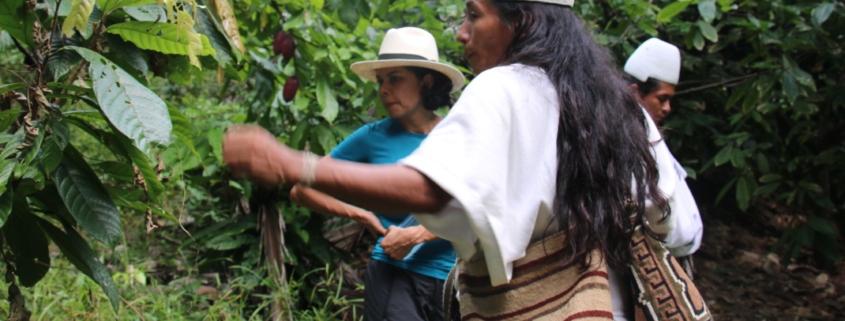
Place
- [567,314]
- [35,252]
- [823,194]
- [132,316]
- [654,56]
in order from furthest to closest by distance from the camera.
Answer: [823,194], [132,316], [654,56], [35,252], [567,314]

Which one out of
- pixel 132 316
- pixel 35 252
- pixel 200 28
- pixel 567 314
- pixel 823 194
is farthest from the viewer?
pixel 823 194

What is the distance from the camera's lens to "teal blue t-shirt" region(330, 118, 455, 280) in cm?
257

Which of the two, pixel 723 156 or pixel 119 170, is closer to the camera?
pixel 119 170

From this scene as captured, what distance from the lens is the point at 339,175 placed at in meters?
1.05

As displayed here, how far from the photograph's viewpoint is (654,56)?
254cm

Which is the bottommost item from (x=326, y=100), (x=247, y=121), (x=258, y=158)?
(x=247, y=121)

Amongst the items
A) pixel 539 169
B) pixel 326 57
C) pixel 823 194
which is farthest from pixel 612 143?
pixel 823 194

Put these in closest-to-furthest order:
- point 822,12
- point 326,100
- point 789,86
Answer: point 326,100
point 822,12
point 789,86

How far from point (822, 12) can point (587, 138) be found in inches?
117

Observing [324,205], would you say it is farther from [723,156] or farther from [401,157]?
[723,156]

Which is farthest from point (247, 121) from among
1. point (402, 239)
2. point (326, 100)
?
point (402, 239)

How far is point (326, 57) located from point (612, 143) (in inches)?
83.5

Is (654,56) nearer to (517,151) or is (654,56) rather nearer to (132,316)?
(517,151)

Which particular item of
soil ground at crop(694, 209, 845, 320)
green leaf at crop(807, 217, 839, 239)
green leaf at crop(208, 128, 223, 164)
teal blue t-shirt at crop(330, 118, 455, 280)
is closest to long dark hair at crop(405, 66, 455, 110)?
teal blue t-shirt at crop(330, 118, 455, 280)
